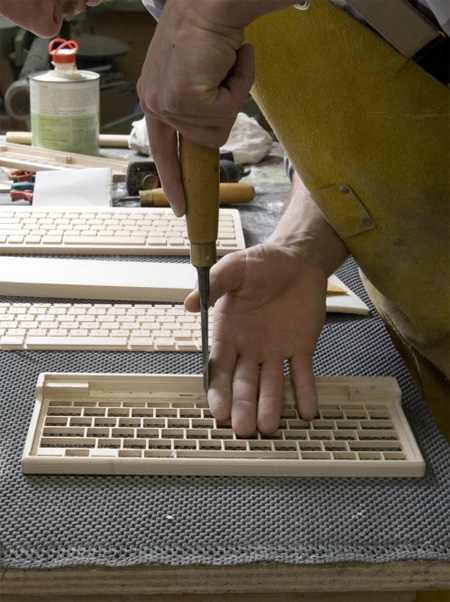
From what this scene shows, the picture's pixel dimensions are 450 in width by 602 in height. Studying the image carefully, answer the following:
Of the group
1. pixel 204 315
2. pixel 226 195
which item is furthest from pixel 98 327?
pixel 226 195

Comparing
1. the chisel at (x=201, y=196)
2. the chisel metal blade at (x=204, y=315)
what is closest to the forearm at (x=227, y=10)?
the chisel at (x=201, y=196)

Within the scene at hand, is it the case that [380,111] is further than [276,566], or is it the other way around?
[380,111]

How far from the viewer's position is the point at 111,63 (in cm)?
311

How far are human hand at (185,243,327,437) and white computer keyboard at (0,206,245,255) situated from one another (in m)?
0.28

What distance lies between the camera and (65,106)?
1732 mm

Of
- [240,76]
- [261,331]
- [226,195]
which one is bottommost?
[226,195]

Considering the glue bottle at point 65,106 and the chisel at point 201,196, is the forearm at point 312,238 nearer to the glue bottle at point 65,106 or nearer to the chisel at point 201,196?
the chisel at point 201,196

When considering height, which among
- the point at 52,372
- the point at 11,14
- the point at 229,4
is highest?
the point at 229,4

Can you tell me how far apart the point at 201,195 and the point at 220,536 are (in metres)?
0.34

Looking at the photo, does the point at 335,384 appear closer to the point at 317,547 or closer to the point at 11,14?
the point at 317,547

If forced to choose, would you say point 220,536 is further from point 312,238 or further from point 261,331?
point 312,238

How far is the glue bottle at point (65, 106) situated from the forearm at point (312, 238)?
0.68 metres

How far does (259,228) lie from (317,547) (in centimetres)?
87

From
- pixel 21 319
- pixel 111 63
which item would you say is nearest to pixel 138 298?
pixel 21 319
